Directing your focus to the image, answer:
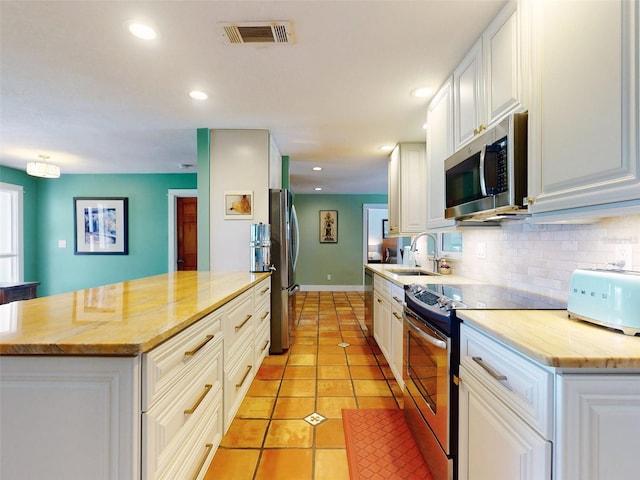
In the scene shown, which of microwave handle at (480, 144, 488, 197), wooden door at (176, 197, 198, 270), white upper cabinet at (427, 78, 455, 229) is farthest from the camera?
wooden door at (176, 197, 198, 270)

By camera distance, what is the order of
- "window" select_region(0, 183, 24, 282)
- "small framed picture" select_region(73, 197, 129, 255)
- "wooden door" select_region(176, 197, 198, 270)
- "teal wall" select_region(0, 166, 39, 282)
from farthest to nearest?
"wooden door" select_region(176, 197, 198, 270) < "small framed picture" select_region(73, 197, 129, 255) < "teal wall" select_region(0, 166, 39, 282) < "window" select_region(0, 183, 24, 282)

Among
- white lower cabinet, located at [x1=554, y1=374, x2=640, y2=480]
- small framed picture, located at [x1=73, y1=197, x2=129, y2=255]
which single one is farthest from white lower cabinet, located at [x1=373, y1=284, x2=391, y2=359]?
small framed picture, located at [x1=73, y1=197, x2=129, y2=255]

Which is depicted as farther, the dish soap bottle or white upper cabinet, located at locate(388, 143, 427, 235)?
white upper cabinet, located at locate(388, 143, 427, 235)

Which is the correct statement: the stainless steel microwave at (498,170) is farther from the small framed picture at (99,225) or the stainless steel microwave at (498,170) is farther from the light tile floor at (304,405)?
the small framed picture at (99,225)

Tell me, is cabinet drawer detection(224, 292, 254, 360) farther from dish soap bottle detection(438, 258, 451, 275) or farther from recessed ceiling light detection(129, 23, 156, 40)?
dish soap bottle detection(438, 258, 451, 275)

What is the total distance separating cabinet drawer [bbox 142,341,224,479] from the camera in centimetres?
90

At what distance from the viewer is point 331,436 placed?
1.91 m

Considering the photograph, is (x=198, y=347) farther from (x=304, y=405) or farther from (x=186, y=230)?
(x=186, y=230)

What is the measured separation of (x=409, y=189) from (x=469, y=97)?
177 centimetres

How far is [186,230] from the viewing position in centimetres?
578

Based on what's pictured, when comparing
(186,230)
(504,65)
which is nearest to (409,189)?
(504,65)

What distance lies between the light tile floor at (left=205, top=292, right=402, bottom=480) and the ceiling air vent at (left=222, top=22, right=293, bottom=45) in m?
2.28

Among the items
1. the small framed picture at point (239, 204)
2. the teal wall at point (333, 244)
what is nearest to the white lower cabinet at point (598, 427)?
the small framed picture at point (239, 204)

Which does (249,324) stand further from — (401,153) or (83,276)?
(83,276)
